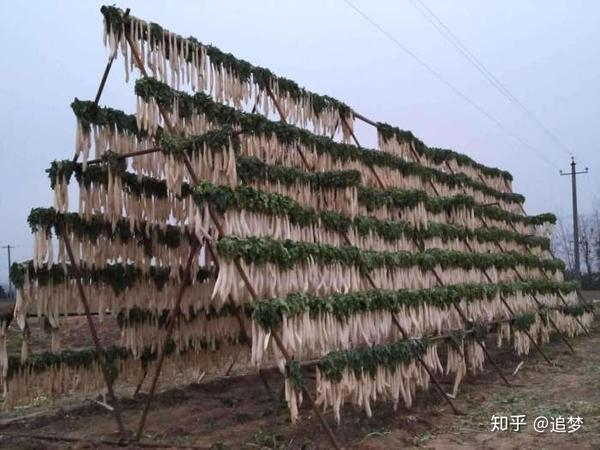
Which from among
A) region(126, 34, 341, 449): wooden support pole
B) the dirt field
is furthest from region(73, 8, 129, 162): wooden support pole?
the dirt field

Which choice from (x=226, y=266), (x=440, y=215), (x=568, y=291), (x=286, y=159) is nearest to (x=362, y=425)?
(x=226, y=266)

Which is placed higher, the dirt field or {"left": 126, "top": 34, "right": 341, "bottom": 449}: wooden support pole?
{"left": 126, "top": 34, "right": 341, "bottom": 449}: wooden support pole

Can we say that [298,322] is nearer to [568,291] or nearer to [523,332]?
[523,332]

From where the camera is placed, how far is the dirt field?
26.1 feet

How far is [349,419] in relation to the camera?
8688 millimetres

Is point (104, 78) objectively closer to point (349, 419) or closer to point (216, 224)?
point (216, 224)

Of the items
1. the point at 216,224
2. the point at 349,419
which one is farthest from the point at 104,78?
the point at 349,419

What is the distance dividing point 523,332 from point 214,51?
8776 mm

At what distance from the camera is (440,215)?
41.7 ft

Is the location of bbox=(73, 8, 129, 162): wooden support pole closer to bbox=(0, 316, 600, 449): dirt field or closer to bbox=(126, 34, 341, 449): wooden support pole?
bbox=(126, 34, 341, 449): wooden support pole

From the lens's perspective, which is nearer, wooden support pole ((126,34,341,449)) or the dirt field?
wooden support pole ((126,34,341,449))

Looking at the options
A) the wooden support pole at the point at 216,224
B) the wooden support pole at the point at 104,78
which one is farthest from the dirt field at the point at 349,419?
the wooden support pole at the point at 104,78

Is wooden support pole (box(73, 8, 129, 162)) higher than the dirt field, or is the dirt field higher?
wooden support pole (box(73, 8, 129, 162))

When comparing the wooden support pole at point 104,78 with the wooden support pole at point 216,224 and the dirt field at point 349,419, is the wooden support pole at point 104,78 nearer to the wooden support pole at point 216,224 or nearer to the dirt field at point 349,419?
the wooden support pole at point 216,224
